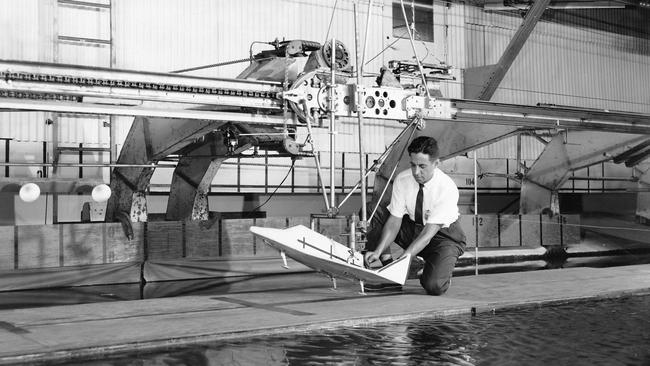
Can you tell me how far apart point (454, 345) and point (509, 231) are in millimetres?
10565

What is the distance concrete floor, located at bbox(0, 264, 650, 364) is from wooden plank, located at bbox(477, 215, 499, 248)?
20.2 feet

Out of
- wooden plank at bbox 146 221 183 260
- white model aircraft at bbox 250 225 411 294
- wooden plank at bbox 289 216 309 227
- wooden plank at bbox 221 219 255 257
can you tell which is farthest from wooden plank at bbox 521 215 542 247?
white model aircraft at bbox 250 225 411 294

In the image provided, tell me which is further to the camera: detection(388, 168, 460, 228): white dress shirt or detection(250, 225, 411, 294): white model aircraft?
detection(388, 168, 460, 228): white dress shirt

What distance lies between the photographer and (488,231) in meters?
14.7

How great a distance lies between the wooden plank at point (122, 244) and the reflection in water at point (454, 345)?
5.76 m

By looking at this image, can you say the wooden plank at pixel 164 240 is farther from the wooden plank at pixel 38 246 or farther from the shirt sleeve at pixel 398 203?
the shirt sleeve at pixel 398 203

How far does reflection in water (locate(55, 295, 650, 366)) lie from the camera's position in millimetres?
4418

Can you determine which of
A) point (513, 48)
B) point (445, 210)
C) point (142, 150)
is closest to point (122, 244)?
point (142, 150)

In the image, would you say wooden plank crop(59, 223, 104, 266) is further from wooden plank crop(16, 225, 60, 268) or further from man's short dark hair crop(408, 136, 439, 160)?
man's short dark hair crop(408, 136, 439, 160)

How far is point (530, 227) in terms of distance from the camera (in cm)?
1542

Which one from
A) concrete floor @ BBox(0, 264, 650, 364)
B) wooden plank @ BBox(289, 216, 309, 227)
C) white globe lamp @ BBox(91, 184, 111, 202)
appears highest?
white globe lamp @ BBox(91, 184, 111, 202)

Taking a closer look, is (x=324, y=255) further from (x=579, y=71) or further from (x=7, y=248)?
(x=579, y=71)

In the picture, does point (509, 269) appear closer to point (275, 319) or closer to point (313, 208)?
point (313, 208)

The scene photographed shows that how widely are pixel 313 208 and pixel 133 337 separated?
518 inches
